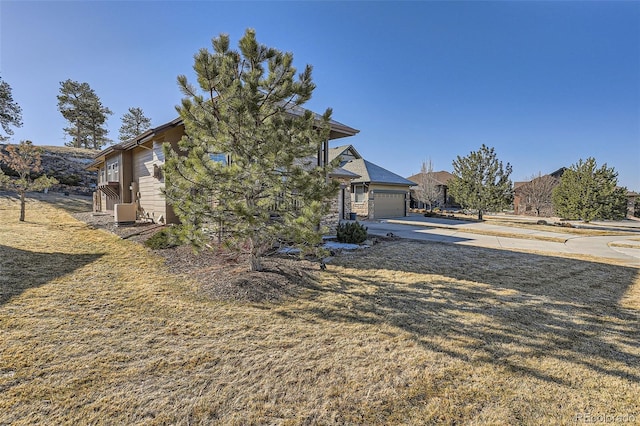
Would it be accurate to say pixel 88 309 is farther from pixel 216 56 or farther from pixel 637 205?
pixel 637 205

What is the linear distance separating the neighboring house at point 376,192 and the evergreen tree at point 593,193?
10.9m

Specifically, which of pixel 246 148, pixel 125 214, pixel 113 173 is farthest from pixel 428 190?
pixel 246 148

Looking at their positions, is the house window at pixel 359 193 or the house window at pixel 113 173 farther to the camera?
the house window at pixel 359 193

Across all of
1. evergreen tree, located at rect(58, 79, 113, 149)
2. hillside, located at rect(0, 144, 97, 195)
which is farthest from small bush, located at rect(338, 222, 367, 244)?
evergreen tree, located at rect(58, 79, 113, 149)

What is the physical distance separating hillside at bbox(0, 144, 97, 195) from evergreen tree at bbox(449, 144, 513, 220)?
32706mm

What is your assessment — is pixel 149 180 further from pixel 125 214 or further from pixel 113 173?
pixel 113 173

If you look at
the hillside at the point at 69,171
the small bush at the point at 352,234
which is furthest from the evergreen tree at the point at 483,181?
the hillside at the point at 69,171

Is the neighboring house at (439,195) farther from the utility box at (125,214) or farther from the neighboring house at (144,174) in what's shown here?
the utility box at (125,214)

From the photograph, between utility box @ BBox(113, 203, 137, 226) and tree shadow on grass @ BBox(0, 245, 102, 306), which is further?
utility box @ BBox(113, 203, 137, 226)

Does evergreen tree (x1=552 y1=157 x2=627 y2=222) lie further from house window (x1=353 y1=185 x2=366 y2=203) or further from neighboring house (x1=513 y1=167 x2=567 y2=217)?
house window (x1=353 y1=185 x2=366 y2=203)

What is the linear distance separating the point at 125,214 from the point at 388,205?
18.0 m

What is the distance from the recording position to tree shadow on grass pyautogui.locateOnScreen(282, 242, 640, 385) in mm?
3260

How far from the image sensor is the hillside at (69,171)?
25.2 metres

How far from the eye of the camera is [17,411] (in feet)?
7.00
